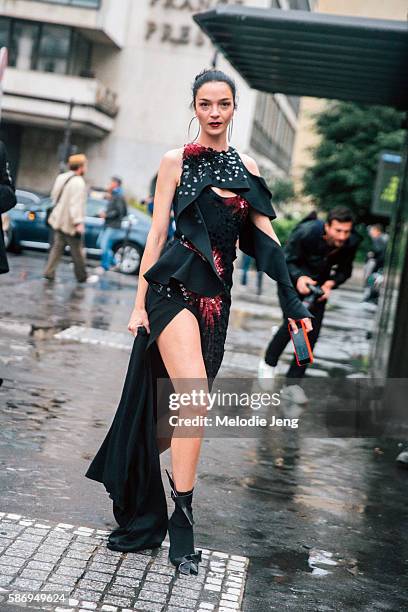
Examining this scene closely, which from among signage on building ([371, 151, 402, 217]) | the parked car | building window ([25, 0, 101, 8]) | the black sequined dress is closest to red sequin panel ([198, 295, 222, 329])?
the black sequined dress

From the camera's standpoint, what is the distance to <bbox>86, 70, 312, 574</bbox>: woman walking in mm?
4402

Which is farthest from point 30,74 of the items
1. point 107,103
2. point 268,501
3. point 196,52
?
point 268,501

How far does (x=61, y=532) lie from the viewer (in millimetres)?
4465

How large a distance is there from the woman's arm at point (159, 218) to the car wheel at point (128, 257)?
17.2 metres

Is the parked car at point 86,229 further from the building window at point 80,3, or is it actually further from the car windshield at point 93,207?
the building window at point 80,3

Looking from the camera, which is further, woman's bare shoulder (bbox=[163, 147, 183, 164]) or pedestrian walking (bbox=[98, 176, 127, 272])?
pedestrian walking (bbox=[98, 176, 127, 272])

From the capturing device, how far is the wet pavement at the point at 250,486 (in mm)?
4551

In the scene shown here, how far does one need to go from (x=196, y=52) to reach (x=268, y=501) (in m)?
36.0

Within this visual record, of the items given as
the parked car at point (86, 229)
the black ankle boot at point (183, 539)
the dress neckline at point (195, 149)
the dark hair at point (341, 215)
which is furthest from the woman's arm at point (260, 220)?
the parked car at point (86, 229)

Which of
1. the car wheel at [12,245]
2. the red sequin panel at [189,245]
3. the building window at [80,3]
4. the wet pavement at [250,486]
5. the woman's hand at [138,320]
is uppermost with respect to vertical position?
the building window at [80,3]

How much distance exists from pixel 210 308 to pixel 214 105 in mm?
864

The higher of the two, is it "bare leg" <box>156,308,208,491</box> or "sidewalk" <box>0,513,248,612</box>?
"bare leg" <box>156,308,208,491</box>

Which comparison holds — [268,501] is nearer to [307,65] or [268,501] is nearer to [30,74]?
[307,65]

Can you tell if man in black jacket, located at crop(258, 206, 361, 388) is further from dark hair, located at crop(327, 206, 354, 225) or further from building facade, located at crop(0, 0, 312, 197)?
building facade, located at crop(0, 0, 312, 197)
